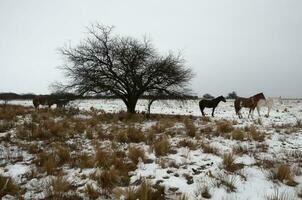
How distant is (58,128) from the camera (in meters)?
10.6

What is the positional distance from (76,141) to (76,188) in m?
3.57

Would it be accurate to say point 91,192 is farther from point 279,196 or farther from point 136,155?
point 279,196

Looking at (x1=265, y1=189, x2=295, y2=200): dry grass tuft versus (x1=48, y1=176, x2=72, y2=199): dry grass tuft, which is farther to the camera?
(x1=48, y1=176, x2=72, y2=199): dry grass tuft

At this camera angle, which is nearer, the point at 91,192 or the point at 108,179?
the point at 91,192

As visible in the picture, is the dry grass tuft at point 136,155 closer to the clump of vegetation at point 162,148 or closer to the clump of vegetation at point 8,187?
the clump of vegetation at point 162,148

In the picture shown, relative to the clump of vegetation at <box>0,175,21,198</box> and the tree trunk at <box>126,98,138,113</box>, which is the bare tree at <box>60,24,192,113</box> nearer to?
the tree trunk at <box>126,98,138,113</box>

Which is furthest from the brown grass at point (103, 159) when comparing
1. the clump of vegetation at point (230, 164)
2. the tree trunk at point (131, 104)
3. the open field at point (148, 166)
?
the tree trunk at point (131, 104)

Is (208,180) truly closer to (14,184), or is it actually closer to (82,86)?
(14,184)

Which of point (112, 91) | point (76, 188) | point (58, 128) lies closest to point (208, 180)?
point (76, 188)

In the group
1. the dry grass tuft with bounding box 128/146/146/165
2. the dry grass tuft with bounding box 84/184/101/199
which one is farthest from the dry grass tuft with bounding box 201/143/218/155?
the dry grass tuft with bounding box 84/184/101/199

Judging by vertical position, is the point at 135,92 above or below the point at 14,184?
above

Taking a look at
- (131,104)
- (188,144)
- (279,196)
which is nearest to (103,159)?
(188,144)

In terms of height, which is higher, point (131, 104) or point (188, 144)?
point (131, 104)

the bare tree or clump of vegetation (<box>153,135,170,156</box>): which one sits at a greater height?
the bare tree
